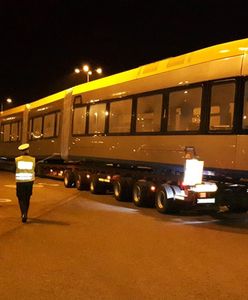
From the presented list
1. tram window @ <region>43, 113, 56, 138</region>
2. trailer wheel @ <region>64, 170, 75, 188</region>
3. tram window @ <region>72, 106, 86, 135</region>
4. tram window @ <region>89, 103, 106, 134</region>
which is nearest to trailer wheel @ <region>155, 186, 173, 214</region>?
tram window @ <region>89, 103, 106, 134</region>

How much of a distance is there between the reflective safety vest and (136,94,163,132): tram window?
4176 mm

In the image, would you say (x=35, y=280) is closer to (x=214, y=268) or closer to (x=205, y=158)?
(x=214, y=268)

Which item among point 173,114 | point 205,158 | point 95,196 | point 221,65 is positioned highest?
point 221,65

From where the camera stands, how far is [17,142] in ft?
111

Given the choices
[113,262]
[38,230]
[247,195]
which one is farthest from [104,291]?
[247,195]

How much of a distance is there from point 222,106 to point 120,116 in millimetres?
5580

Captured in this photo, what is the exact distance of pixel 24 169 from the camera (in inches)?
492

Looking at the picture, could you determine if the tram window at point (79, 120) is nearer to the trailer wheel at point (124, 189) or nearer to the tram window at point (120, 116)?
the tram window at point (120, 116)

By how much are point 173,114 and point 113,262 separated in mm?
7066

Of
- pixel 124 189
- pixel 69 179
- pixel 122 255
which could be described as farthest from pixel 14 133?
pixel 122 255

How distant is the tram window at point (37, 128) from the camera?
92.8ft

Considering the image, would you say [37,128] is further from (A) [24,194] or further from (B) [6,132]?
(A) [24,194]

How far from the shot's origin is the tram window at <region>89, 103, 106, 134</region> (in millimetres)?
19172

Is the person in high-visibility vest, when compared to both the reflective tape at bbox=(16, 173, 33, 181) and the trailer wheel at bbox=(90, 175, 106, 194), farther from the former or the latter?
the trailer wheel at bbox=(90, 175, 106, 194)
